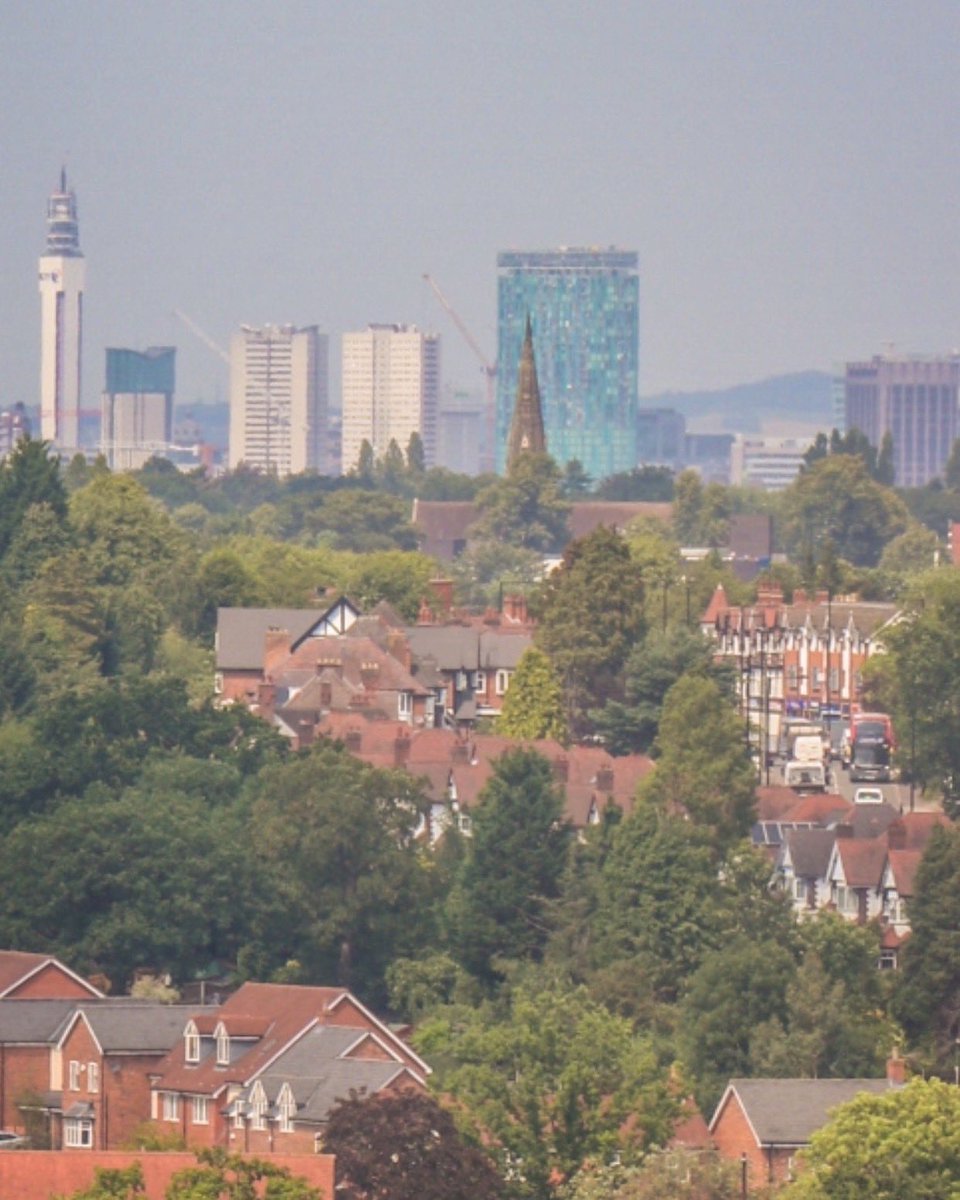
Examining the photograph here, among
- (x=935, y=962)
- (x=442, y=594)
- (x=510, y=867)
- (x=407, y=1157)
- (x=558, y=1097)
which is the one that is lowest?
(x=407, y=1157)

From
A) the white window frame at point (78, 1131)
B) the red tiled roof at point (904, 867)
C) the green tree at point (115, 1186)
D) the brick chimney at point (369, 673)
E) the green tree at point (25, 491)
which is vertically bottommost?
the white window frame at point (78, 1131)

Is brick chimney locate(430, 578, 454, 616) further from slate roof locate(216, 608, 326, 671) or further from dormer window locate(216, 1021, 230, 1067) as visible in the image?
dormer window locate(216, 1021, 230, 1067)

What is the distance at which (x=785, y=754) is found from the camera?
101312 mm

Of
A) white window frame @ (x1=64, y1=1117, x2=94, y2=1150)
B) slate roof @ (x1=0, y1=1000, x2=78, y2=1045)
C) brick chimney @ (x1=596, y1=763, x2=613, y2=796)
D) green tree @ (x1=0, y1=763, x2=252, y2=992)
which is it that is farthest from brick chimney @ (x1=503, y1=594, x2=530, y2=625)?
white window frame @ (x1=64, y1=1117, x2=94, y2=1150)

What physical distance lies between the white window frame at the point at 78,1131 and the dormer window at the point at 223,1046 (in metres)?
2.11

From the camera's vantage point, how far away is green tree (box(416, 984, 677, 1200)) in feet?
179

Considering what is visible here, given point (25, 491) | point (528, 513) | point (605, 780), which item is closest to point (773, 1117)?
point (605, 780)

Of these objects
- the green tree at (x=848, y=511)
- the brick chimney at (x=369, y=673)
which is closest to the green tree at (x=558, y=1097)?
the brick chimney at (x=369, y=673)

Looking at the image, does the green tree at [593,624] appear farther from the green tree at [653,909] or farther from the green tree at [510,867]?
the green tree at [653,909]

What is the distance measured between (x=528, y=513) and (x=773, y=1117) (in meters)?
136

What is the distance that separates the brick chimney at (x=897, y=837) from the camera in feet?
263

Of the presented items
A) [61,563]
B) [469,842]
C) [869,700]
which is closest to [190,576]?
[61,563]

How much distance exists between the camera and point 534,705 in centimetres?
9975

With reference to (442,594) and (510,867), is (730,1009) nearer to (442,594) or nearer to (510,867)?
(510,867)
